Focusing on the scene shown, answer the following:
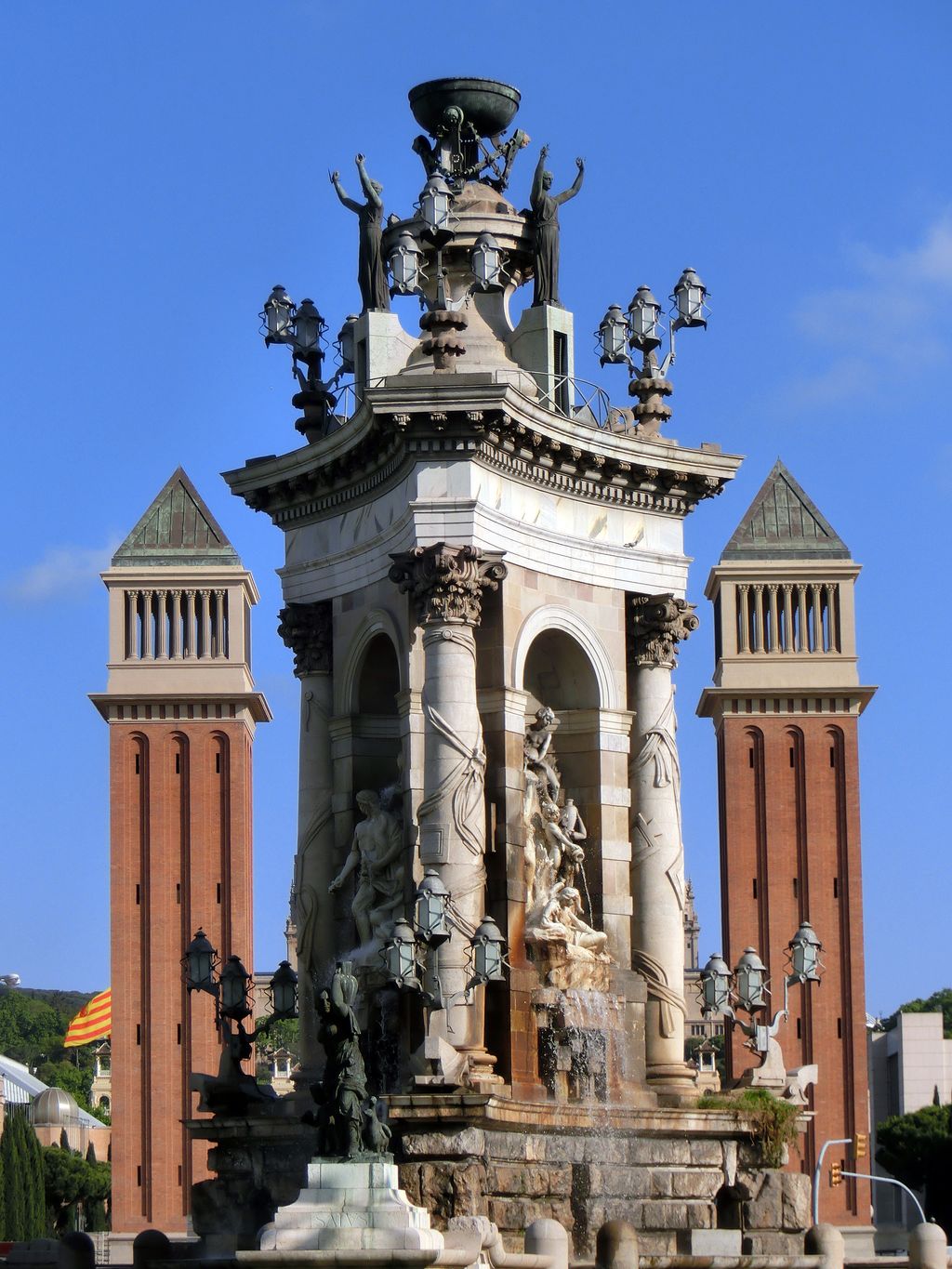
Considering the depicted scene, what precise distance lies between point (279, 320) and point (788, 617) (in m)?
85.2

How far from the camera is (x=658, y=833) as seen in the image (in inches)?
1483

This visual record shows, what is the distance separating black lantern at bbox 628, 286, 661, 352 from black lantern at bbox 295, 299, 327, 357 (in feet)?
13.8

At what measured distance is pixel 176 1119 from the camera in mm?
115625

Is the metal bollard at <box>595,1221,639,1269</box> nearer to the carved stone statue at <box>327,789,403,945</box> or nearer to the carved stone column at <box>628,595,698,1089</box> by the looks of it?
the carved stone column at <box>628,595,698,1089</box>

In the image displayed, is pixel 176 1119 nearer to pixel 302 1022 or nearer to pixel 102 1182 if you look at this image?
pixel 102 1182

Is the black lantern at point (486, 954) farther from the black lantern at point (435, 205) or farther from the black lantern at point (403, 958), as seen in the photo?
the black lantern at point (435, 205)

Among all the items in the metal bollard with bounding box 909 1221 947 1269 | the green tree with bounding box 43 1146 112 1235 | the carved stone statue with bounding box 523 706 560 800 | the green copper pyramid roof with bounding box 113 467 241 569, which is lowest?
the green tree with bounding box 43 1146 112 1235

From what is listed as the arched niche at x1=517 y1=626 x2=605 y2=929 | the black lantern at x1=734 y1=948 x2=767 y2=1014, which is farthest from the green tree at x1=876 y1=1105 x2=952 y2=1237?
the arched niche at x1=517 y1=626 x2=605 y2=929

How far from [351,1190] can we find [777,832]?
296 ft

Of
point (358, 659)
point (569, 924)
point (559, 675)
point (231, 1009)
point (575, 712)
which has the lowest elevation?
point (231, 1009)

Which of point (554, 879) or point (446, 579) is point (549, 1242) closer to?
point (554, 879)

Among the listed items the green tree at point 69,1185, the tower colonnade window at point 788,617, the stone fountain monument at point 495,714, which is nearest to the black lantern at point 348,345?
the stone fountain monument at point 495,714

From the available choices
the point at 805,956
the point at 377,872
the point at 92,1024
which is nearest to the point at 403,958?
the point at 377,872

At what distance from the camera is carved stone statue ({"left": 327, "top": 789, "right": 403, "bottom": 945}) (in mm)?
36375
